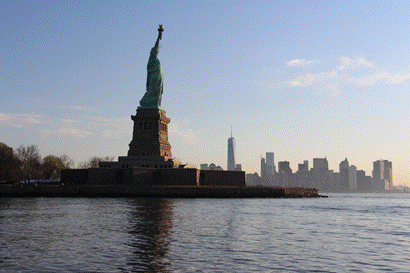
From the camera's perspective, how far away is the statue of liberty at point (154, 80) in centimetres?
14112

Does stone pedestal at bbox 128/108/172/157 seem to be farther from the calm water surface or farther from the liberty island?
the calm water surface

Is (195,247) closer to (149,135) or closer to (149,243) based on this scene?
(149,243)

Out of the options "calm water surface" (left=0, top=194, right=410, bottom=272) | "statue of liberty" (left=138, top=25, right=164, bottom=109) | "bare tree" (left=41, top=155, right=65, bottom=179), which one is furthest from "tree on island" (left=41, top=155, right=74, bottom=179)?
"calm water surface" (left=0, top=194, right=410, bottom=272)

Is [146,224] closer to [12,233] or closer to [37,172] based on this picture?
[12,233]

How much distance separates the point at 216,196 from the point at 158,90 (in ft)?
137

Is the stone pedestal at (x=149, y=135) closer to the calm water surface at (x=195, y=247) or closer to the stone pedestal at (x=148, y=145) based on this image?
the stone pedestal at (x=148, y=145)

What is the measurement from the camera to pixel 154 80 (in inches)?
5600

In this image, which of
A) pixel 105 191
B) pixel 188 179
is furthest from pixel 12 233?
pixel 188 179

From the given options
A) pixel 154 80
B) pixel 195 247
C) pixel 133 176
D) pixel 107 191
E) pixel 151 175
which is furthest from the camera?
pixel 154 80

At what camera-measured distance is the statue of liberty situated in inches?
5556

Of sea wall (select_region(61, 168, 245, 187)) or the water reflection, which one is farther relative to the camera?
sea wall (select_region(61, 168, 245, 187))

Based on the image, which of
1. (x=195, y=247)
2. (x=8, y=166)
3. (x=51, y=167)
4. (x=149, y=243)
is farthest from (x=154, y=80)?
(x=195, y=247)

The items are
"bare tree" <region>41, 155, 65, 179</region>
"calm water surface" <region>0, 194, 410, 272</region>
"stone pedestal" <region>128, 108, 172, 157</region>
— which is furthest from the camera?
"bare tree" <region>41, 155, 65, 179</region>

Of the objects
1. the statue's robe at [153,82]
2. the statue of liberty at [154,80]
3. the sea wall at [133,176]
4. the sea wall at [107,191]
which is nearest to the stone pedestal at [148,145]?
the statue's robe at [153,82]
